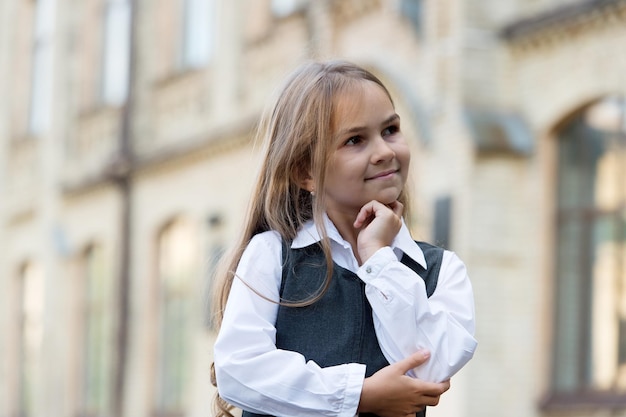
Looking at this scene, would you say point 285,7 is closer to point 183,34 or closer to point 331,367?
point 183,34

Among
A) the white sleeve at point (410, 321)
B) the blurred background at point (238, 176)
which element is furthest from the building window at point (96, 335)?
the white sleeve at point (410, 321)

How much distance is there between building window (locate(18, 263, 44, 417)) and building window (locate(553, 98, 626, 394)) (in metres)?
13.8

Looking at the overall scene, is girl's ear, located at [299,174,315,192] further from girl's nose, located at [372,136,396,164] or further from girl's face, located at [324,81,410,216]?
girl's nose, located at [372,136,396,164]

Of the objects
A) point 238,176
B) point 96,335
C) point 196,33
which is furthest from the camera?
point 96,335

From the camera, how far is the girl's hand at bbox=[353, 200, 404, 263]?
11.3ft

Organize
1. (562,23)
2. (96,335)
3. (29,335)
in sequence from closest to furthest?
(562,23), (96,335), (29,335)

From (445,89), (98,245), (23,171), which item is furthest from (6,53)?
(445,89)

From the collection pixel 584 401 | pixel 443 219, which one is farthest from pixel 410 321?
pixel 443 219

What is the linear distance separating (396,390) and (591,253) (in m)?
11.1

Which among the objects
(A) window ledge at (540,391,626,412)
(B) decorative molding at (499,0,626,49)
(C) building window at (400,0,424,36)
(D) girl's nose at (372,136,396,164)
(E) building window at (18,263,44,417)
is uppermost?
(C) building window at (400,0,424,36)

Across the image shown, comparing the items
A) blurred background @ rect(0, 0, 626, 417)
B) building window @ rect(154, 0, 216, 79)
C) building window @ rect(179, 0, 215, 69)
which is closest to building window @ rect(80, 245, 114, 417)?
blurred background @ rect(0, 0, 626, 417)

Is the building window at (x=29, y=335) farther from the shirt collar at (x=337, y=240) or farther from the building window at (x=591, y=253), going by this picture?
the shirt collar at (x=337, y=240)

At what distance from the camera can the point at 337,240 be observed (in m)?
3.53

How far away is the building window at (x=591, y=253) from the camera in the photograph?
13852mm
